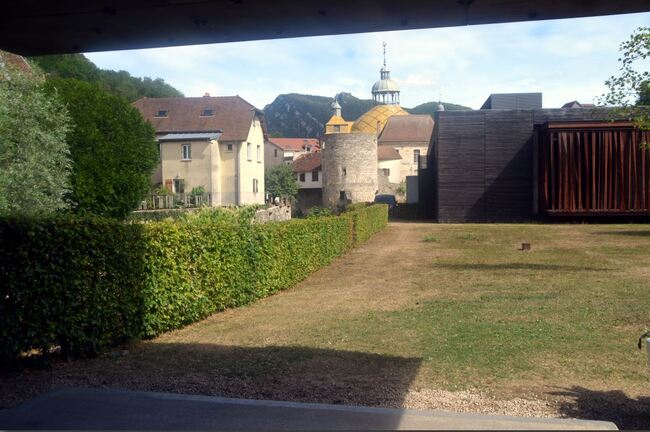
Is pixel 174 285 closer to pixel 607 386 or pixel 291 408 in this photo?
pixel 291 408

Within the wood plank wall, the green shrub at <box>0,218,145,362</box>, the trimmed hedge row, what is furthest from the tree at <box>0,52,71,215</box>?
the wood plank wall

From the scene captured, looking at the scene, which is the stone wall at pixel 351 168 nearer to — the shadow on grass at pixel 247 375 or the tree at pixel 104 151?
the tree at pixel 104 151

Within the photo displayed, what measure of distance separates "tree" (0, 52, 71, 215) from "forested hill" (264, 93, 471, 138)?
15178cm

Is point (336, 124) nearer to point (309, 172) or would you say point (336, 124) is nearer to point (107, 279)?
point (309, 172)

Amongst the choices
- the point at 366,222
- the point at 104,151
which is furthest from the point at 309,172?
the point at 366,222

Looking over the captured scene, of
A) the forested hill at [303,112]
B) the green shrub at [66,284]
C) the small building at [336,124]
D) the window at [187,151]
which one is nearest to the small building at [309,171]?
the small building at [336,124]

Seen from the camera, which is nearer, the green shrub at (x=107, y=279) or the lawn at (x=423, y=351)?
the lawn at (x=423, y=351)

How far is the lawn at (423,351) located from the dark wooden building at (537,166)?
953 inches

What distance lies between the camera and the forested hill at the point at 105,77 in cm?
5825

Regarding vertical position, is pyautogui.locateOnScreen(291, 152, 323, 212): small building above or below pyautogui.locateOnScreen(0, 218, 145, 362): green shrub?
above

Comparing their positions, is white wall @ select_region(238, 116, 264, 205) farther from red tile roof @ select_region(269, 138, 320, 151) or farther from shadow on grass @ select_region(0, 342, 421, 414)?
red tile roof @ select_region(269, 138, 320, 151)

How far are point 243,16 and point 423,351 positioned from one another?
13.6ft

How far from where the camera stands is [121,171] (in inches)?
1510

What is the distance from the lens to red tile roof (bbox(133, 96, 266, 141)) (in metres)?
56.1
